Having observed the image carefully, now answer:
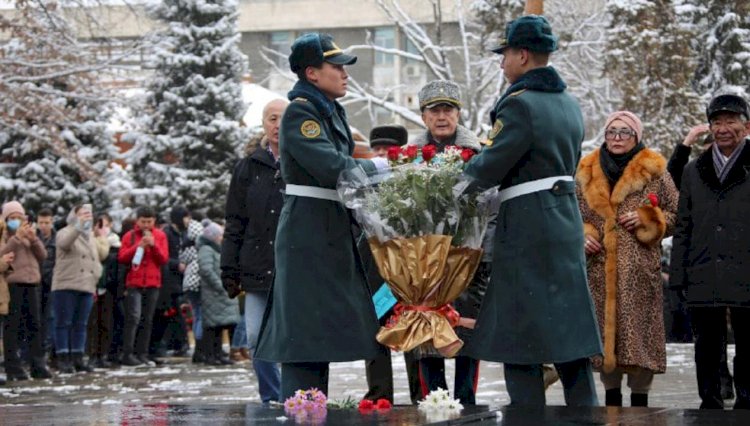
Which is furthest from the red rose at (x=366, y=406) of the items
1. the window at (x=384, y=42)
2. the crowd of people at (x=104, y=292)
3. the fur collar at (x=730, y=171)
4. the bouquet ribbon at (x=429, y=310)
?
the window at (x=384, y=42)

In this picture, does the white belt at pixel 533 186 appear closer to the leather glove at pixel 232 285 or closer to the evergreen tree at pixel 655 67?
the leather glove at pixel 232 285

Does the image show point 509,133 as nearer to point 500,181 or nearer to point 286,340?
point 500,181

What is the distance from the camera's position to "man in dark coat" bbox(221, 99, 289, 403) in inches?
419

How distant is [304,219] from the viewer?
27.3ft

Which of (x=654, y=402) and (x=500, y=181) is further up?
(x=500, y=181)

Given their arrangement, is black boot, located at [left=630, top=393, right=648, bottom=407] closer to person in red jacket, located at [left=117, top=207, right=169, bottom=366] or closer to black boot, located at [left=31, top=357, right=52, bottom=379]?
black boot, located at [left=31, top=357, right=52, bottom=379]

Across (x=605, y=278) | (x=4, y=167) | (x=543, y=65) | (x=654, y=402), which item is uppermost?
(x=4, y=167)

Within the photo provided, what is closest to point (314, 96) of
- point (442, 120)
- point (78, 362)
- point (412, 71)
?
point (442, 120)

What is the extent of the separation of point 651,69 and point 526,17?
2025 centimetres

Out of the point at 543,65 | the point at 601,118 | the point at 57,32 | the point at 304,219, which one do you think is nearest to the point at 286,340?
the point at 304,219

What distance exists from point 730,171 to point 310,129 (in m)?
3.60

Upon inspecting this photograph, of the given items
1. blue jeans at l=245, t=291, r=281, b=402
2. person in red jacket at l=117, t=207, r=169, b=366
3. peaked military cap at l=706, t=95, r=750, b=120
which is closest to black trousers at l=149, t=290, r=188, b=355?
person in red jacket at l=117, t=207, r=169, b=366

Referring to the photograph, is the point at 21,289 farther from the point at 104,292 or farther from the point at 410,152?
the point at 410,152

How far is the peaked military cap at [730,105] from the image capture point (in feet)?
34.2
